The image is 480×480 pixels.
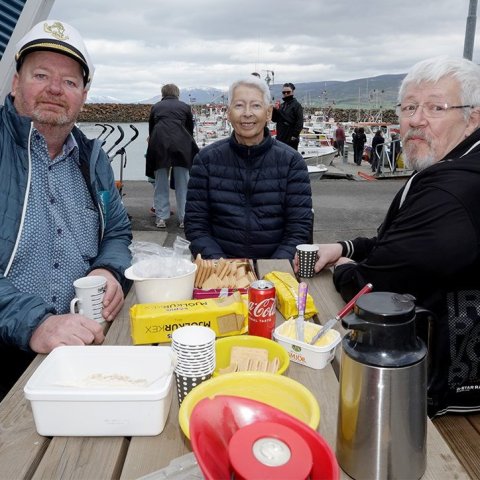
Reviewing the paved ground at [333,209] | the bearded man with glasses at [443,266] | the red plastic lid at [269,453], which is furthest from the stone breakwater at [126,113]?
the red plastic lid at [269,453]

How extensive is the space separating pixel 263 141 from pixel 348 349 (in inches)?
92.8

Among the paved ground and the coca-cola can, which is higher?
the coca-cola can

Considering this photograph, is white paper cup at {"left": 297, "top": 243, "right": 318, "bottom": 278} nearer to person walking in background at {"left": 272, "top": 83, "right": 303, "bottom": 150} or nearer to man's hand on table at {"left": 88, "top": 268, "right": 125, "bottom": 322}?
man's hand on table at {"left": 88, "top": 268, "right": 125, "bottom": 322}

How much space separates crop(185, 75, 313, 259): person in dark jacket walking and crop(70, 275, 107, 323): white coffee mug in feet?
4.49

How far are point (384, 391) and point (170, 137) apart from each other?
229 inches

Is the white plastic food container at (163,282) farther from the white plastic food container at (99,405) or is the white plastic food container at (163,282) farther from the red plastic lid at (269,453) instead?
the red plastic lid at (269,453)

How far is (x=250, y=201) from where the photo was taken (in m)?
3.14

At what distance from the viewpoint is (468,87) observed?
2.07 meters

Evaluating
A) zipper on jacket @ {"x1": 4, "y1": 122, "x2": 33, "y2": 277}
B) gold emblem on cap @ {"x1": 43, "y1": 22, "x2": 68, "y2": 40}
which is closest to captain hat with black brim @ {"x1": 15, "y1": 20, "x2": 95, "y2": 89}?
gold emblem on cap @ {"x1": 43, "y1": 22, "x2": 68, "y2": 40}

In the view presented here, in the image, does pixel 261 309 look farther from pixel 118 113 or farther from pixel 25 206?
pixel 118 113

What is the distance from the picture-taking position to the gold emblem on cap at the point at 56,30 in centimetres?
217

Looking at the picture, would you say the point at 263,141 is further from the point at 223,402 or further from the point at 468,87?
the point at 223,402

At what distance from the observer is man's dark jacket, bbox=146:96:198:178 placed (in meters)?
6.40

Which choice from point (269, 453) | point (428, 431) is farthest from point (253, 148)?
point (269, 453)
